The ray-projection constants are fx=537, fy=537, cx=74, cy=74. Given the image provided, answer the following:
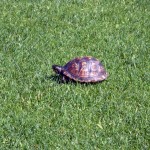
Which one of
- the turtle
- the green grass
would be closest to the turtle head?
the turtle

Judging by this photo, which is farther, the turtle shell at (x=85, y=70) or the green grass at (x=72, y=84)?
the turtle shell at (x=85, y=70)

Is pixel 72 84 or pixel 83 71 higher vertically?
pixel 83 71

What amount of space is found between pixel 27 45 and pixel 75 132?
320 cm

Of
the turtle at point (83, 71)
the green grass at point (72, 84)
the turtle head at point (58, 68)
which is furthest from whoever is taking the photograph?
the turtle head at point (58, 68)

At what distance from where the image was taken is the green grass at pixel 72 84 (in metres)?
5.76

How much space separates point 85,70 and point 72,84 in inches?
10.1

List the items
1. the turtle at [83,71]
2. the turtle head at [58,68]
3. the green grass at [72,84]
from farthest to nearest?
the turtle head at [58,68] → the turtle at [83,71] → the green grass at [72,84]

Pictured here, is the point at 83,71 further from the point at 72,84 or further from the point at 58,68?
the point at 58,68

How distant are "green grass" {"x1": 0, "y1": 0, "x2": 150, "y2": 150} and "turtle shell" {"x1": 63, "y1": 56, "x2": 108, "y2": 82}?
11 centimetres

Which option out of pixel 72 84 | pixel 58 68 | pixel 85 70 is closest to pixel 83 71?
pixel 85 70

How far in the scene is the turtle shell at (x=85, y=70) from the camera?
22.9 feet

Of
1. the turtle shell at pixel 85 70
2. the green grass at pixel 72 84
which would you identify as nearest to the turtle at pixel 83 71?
the turtle shell at pixel 85 70

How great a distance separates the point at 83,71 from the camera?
7.05 metres

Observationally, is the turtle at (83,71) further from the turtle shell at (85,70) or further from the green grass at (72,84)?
the green grass at (72,84)
